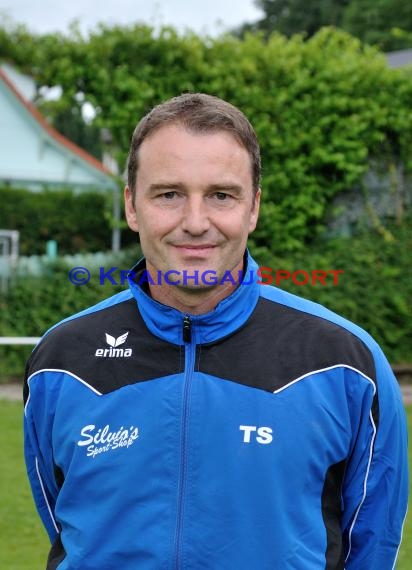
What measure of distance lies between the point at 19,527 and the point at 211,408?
3866mm

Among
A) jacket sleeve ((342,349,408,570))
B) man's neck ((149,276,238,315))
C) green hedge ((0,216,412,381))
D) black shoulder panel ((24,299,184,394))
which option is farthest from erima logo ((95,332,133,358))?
green hedge ((0,216,412,381))

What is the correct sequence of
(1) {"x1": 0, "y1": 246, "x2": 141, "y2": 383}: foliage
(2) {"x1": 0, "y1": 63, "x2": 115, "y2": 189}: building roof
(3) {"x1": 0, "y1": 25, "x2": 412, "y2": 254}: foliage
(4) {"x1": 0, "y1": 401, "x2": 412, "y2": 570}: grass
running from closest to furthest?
(4) {"x1": 0, "y1": 401, "x2": 412, "y2": 570}: grass → (1) {"x1": 0, "y1": 246, "x2": 141, "y2": 383}: foliage → (3) {"x1": 0, "y1": 25, "x2": 412, "y2": 254}: foliage → (2) {"x1": 0, "y1": 63, "x2": 115, "y2": 189}: building roof

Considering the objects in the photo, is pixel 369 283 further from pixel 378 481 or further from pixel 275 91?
pixel 378 481

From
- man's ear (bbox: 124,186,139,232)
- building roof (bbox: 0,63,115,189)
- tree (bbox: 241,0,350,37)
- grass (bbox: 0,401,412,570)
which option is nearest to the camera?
man's ear (bbox: 124,186,139,232)

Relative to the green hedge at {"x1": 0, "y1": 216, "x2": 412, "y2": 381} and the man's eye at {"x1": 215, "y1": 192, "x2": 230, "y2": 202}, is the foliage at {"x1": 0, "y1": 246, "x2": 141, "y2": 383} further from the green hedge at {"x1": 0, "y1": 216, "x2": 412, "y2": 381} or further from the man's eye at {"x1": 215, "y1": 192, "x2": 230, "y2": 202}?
the man's eye at {"x1": 215, "y1": 192, "x2": 230, "y2": 202}

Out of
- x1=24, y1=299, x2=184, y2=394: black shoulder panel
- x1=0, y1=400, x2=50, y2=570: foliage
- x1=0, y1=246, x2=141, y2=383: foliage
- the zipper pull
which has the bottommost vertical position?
x1=0, y1=400, x2=50, y2=570: foliage

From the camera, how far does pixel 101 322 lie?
87.3 inches

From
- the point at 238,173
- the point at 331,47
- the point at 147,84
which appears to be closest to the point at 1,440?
the point at 147,84

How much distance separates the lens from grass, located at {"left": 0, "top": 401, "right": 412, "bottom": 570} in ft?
16.1

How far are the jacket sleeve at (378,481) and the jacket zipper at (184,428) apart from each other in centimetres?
42

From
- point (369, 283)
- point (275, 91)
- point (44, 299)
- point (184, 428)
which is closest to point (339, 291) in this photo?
point (369, 283)

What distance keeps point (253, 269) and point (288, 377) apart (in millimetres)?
311

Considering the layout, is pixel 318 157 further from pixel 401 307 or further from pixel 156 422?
pixel 156 422

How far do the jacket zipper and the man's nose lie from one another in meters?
0.24
